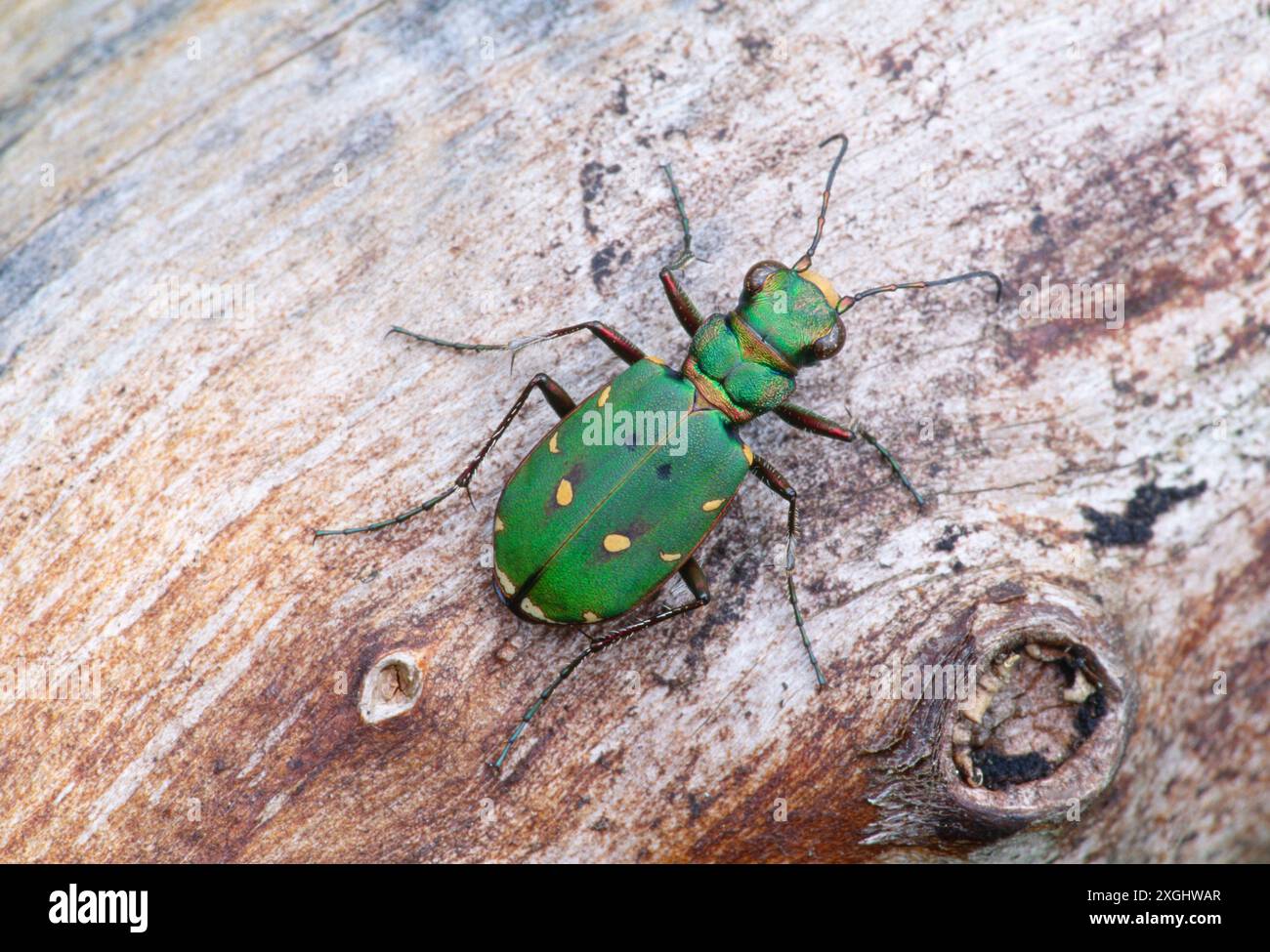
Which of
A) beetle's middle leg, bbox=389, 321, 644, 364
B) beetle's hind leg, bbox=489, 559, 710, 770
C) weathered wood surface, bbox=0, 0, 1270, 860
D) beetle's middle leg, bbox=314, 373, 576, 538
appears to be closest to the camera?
weathered wood surface, bbox=0, 0, 1270, 860

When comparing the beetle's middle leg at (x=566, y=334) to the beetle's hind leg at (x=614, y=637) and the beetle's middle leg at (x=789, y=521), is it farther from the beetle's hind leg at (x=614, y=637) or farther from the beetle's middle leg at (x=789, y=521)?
the beetle's hind leg at (x=614, y=637)

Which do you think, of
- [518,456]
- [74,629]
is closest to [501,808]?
[518,456]

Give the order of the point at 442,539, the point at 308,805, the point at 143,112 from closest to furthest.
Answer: the point at 308,805 < the point at 442,539 < the point at 143,112

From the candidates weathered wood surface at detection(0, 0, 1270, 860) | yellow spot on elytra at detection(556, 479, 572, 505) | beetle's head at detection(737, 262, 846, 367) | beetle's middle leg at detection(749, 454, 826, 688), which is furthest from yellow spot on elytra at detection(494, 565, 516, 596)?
beetle's head at detection(737, 262, 846, 367)

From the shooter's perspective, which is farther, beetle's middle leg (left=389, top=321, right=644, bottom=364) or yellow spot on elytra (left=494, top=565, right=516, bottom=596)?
beetle's middle leg (left=389, top=321, right=644, bottom=364)

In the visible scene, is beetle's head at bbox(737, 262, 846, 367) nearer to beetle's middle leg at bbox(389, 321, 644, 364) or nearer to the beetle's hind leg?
beetle's middle leg at bbox(389, 321, 644, 364)

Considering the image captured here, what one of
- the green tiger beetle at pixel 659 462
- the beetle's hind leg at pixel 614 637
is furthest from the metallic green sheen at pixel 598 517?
the beetle's hind leg at pixel 614 637

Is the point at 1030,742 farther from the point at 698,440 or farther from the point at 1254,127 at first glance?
the point at 1254,127
